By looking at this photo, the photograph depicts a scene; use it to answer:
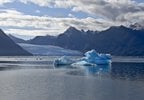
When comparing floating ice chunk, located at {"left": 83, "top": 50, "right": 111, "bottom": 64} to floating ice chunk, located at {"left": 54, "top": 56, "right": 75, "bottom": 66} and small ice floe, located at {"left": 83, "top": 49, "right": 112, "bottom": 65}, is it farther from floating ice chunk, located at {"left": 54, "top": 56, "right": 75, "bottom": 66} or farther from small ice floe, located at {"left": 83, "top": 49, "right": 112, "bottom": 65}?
floating ice chunk, located at {"left": 54, "top": 56, "right": 75, "bottom": 66}

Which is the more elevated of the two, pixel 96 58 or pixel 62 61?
pixel 96 58

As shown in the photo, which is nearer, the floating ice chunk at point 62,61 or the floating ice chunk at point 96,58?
the floating ice chunk at point 96,58

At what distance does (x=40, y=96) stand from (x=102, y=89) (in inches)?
405

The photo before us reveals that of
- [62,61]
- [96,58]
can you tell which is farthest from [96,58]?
[62,61]

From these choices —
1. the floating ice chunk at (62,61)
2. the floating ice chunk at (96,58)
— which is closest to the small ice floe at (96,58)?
the floating ice chunk at (96,58)

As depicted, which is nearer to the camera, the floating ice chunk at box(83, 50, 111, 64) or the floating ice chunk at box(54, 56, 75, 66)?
the floating ice chunk at box(83, 50, 111, 64)

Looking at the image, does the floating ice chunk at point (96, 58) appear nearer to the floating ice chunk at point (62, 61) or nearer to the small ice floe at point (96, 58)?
the small ice floe at point (96, 58)

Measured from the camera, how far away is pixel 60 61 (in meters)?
A: 128

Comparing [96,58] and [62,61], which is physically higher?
[96,58]

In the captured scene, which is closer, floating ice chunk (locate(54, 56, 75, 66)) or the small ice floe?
the small ice floe

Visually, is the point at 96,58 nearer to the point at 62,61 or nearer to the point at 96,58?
the point at 96,58

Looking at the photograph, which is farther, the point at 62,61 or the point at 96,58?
the point at 62,61

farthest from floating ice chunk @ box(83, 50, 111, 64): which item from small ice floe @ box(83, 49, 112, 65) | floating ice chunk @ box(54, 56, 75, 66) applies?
floating ice chunk @ box(54, 56, 75, 66)

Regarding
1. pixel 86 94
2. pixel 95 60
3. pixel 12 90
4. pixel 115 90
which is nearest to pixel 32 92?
pixel 12 90
